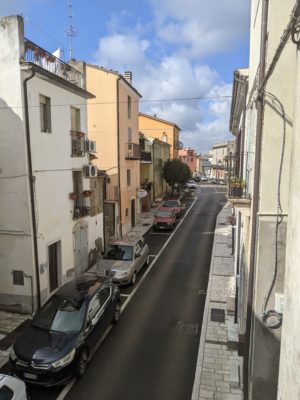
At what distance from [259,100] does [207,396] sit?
6337 mm

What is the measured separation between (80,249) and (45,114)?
6151 millimetres

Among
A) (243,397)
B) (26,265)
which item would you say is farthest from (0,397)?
(26,265)

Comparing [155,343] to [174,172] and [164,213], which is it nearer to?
[164,213]

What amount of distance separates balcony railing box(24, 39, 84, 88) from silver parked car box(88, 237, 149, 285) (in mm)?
7506

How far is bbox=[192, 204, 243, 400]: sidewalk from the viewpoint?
315 inches

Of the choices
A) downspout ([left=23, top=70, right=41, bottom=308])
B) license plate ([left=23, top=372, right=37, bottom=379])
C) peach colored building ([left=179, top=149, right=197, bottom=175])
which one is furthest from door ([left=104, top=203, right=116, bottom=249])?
peach colored building ([left=179, top=149, right=197, bottom=175])

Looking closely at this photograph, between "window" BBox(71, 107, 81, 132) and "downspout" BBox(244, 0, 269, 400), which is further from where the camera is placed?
"window" BBox(71, 107, 81, 132)

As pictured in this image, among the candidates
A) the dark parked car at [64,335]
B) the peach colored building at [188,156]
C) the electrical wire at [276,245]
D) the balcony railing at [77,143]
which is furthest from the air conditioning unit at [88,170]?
the peach colored building at [188,156]

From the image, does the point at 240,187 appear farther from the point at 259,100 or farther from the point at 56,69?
the point at 56,69

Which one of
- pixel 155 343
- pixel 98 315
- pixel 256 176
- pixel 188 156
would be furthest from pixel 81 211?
pixel 188 156

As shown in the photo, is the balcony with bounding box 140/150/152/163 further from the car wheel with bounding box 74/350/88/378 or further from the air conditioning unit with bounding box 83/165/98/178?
the car wheel with bounding box 74/350/88/378

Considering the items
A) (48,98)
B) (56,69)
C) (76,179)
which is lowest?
(76,179)

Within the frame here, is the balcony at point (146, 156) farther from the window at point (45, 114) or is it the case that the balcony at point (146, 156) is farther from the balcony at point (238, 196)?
the balcony at point (238, 196)

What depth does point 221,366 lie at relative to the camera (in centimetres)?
890
